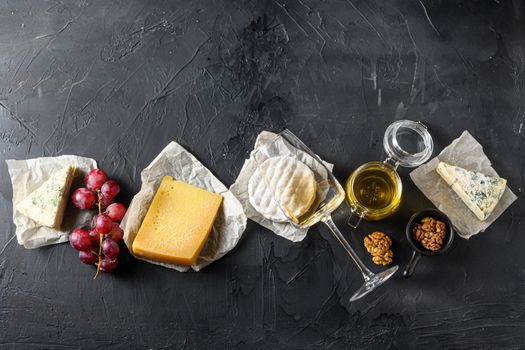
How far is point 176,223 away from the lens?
1.79 meters

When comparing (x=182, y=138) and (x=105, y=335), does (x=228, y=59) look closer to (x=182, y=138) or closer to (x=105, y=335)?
(x=182, y=138)

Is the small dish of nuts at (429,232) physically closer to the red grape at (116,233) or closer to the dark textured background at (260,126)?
the dark textured background at (260,126)

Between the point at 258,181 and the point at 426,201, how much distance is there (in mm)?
573

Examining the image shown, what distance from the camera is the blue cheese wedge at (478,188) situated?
1.83 metres

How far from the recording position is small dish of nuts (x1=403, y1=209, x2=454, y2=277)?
5.82 ft

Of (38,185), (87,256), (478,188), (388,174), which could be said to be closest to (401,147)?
(388,174)

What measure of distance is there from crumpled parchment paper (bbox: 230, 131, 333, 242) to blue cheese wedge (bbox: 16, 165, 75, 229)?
1.78ft

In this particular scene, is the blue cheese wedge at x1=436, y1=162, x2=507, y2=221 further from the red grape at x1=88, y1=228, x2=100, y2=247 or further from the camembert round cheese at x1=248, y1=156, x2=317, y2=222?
the red grape at x1=88, y1=228, x2=100, y2=247

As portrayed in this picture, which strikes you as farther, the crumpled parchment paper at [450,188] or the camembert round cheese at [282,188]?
the crumpled parchment paper at [450,188]

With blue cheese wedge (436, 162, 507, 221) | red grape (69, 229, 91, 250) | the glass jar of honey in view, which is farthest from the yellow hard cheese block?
blue cheese wedge (436, 162, 507, 221)

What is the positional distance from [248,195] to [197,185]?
177mm

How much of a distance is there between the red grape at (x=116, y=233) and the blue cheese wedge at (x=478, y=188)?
1083 millimetres

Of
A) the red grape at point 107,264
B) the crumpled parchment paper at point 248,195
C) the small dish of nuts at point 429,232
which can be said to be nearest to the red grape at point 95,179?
the red grape at point 107,264

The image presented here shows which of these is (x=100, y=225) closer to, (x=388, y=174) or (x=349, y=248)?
(x=349, y=248)
